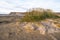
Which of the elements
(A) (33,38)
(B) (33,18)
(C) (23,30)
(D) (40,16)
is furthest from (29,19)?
(A) (33,38)

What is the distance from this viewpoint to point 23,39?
6.21 meters

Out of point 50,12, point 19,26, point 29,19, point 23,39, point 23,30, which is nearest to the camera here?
point 23,39

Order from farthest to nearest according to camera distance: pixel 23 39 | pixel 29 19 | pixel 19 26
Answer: pixel 29 19, pixel 19 26, pixel 23 39

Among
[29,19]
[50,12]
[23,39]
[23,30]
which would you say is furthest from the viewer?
[50,12]

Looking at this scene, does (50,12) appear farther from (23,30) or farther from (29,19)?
(23,30)

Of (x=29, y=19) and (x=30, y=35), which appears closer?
(x=30, y=35)

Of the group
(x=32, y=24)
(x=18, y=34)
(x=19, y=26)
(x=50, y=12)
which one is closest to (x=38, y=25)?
(x=32, y=24)

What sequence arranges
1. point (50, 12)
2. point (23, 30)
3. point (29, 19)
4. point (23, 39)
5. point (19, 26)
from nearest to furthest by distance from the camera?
point (23, 39) < point (23, 30) < point (19, 26) < point (29, 19) < point (50, 12)

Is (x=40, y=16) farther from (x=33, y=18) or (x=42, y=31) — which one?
(x=42, y=31)

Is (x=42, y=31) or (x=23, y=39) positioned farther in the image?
(x=42, y=31)

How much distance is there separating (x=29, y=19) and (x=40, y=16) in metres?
0.79

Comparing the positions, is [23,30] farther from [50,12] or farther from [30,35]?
[50,12]

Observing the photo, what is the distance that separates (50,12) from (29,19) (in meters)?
1.99

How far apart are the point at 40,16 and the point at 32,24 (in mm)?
1571
